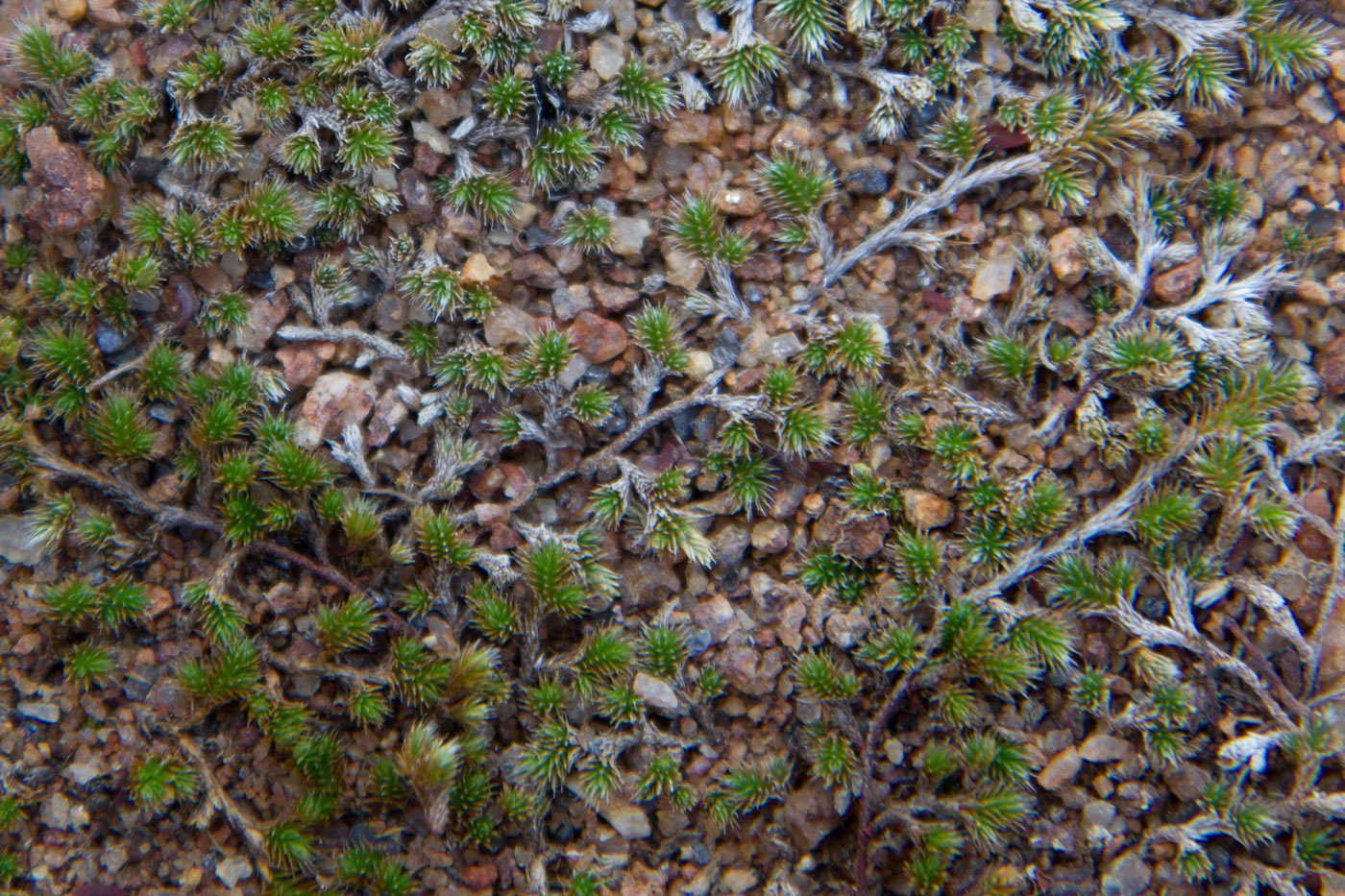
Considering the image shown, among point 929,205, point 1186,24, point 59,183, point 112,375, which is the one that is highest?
point 1186,24

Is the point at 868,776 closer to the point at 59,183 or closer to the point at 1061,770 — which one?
the point at 1061,770

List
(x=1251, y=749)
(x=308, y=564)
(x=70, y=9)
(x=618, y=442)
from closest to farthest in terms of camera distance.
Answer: (x=1251, y=749) < (x=308, y=564) < (x=618, y=442) < (x=70, y=9)

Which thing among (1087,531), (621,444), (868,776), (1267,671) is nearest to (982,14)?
(1087,531)

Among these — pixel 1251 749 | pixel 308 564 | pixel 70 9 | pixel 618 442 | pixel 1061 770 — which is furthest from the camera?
pixel 70 9

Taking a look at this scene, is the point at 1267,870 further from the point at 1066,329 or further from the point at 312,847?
the point at 312,847

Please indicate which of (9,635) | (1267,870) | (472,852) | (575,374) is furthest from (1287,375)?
(9,635)
